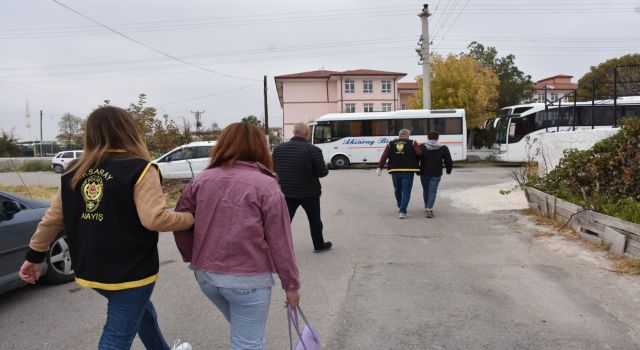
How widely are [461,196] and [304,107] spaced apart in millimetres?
45192

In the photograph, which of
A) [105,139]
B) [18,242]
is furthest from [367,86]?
[105,139]

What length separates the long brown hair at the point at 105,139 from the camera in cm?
251

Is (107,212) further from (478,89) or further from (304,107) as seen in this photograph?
(304,107)

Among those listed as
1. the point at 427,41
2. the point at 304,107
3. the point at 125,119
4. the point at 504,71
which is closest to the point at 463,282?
the point at 125,119

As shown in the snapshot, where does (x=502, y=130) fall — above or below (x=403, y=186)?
above

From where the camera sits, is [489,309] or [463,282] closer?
[489,309]

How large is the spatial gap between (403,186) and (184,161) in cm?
1117

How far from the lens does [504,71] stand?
46.8 metres

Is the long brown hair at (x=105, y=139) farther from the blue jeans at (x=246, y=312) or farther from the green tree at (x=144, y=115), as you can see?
the green tree at (x=144, y=115)

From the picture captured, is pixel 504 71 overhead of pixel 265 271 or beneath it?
overhead

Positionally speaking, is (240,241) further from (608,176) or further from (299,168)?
(608,176)

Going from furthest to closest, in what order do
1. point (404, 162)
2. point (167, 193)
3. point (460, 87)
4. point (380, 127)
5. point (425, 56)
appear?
point (460, 87)
point (425, 56)
point (380, 127)
point (167, 193)
point (404, 162)

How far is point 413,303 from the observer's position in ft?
15.0

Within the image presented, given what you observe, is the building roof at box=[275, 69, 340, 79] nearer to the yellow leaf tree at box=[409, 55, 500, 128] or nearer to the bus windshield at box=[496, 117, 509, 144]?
the yellow leaf tree at box=[409, 55, 500, 128]
